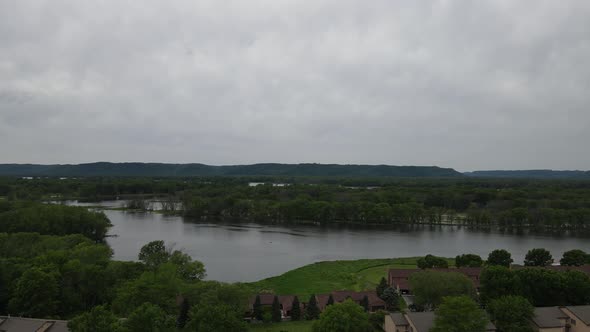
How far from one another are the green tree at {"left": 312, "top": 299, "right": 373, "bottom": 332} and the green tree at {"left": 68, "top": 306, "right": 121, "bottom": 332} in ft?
18.3

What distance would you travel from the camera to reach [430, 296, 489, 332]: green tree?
1040 centimetres

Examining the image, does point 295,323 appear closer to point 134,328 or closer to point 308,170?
point 134,328

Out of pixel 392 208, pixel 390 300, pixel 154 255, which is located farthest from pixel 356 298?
pixel 392 208

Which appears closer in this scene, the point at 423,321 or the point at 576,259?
the point at 423,321

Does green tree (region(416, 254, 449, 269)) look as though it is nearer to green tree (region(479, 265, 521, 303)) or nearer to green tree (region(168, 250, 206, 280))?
green tree (region(479, 265, 521, 303))

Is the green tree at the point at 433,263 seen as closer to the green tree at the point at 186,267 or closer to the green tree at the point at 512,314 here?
the green tree at the point at 512,314

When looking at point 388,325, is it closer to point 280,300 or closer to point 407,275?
point 280,300

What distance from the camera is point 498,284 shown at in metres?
14.0

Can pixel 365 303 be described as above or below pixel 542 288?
below

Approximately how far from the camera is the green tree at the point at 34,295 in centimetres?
1295

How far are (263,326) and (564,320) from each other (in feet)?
32.8

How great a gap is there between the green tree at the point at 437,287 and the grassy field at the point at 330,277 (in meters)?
4.27

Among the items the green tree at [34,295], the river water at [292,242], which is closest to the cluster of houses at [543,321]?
the river water at [292,242]

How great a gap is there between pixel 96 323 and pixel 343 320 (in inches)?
262
